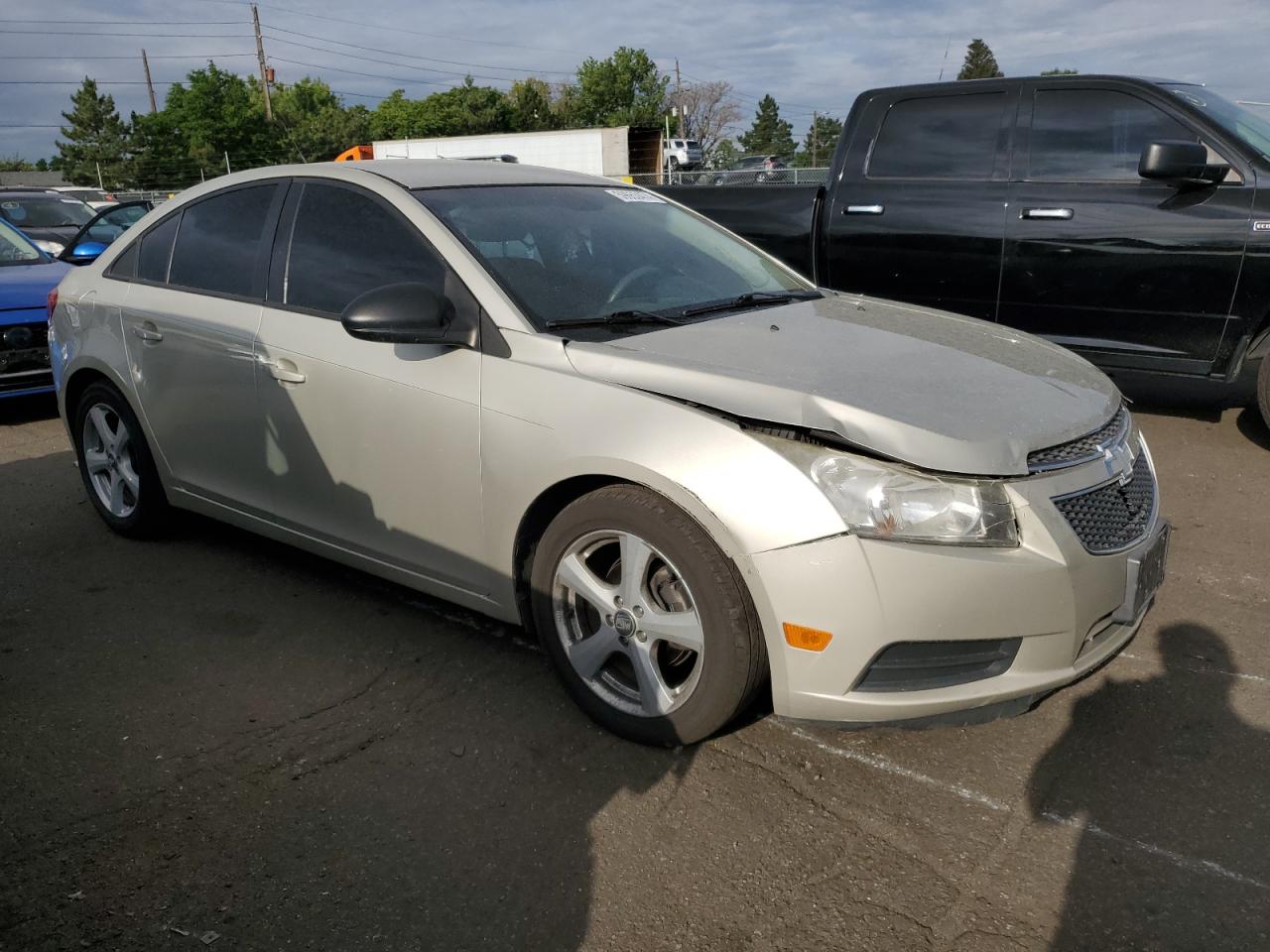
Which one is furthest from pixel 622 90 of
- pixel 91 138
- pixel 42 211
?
pixel 42 211

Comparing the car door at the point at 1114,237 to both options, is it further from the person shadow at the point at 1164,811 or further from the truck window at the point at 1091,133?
the person shadow at the point at 1164,811

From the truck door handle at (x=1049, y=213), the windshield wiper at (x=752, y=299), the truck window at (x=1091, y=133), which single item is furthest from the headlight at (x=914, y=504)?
the truck window at (x=1091, y=133)

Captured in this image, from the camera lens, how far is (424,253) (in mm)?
3611

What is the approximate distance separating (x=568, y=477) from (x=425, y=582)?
0.83 metres

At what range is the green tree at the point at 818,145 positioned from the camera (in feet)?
172

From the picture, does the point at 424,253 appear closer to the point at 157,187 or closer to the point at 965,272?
the point at 965,272

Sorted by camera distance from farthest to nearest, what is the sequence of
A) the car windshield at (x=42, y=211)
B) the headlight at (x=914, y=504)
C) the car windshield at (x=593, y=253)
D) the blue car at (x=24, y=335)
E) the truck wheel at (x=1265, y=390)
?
the car windshield at (x=42, y=211)
the blue car at (x=24, y=335)
the truck wheel at (x=1265, y=390)
the car windshield at (x=593, y=253)
the headlight at (x=914, y=504)

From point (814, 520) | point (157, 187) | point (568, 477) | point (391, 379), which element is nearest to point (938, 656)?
point (814, 520)

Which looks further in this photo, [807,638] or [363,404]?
[363,404]

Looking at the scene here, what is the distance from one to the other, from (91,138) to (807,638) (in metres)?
99.7

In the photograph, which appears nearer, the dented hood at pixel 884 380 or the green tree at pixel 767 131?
the dented hood at pixel 884 380

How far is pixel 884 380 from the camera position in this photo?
302cm

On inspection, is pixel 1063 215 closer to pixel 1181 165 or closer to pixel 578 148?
pixel 1181 165

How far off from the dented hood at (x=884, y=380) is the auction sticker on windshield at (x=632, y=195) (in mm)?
920
